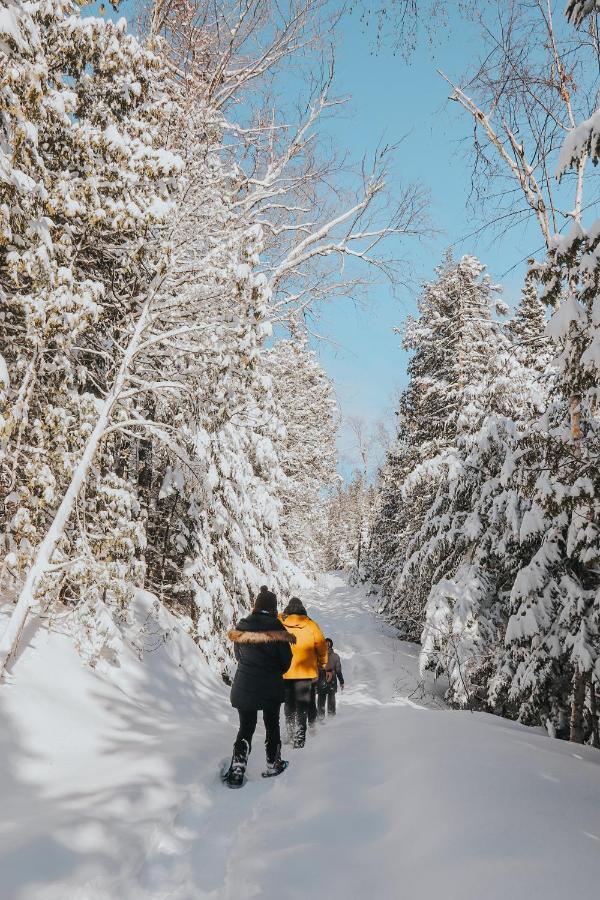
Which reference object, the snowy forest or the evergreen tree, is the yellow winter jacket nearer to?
the snowy forest

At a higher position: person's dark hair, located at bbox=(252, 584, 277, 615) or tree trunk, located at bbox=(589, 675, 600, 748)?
person's dark hair, located at bbox=(252, 584, 277, 615)

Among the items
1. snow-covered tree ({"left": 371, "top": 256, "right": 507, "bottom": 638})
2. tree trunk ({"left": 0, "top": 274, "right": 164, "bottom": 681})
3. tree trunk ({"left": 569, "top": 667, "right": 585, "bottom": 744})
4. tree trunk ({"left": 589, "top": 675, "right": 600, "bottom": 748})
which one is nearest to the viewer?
tree trunk ({"left": 0, "top": 274, "right": 164, "bottom": 681})

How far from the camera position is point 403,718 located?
21.8 feet

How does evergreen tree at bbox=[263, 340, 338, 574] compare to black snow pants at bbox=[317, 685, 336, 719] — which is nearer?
black snow pants at bbox=[317, 685, 336, 719]

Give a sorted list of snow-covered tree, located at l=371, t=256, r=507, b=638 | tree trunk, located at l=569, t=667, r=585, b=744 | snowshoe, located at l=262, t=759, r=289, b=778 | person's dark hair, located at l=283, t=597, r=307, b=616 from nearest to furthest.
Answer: snowshoe, located at l=262, t=759, r=289, b=778 < person's dark hair, located at l=283, t=597, r=307, b=616 < tree trunk, located at l=569, t=667, r=585, b=744 < snow-covered tree, located at l=371, t=256, r=507, b=638

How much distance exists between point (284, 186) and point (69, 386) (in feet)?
18.4

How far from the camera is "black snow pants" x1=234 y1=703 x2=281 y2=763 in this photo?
5184 mm

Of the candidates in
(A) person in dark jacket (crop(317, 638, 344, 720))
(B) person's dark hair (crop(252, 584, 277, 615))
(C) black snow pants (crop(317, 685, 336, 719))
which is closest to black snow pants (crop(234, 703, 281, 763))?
(B) person's dark hair (crop(252, 584, 277, 615))

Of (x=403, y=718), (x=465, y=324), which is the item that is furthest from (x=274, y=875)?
(x=465, y=324)

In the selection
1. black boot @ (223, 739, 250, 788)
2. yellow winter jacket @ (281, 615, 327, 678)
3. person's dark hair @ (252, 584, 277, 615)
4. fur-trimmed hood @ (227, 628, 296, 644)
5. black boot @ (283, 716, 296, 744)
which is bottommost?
black boot @ (283, 716, 296, 744)

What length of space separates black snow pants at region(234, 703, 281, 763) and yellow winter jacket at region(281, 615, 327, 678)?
1.43 m

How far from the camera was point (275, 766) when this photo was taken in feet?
17.2

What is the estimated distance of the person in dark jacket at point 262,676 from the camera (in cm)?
526

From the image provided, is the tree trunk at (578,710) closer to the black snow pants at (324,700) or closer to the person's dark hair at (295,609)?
the black snow pants at (324,700)
